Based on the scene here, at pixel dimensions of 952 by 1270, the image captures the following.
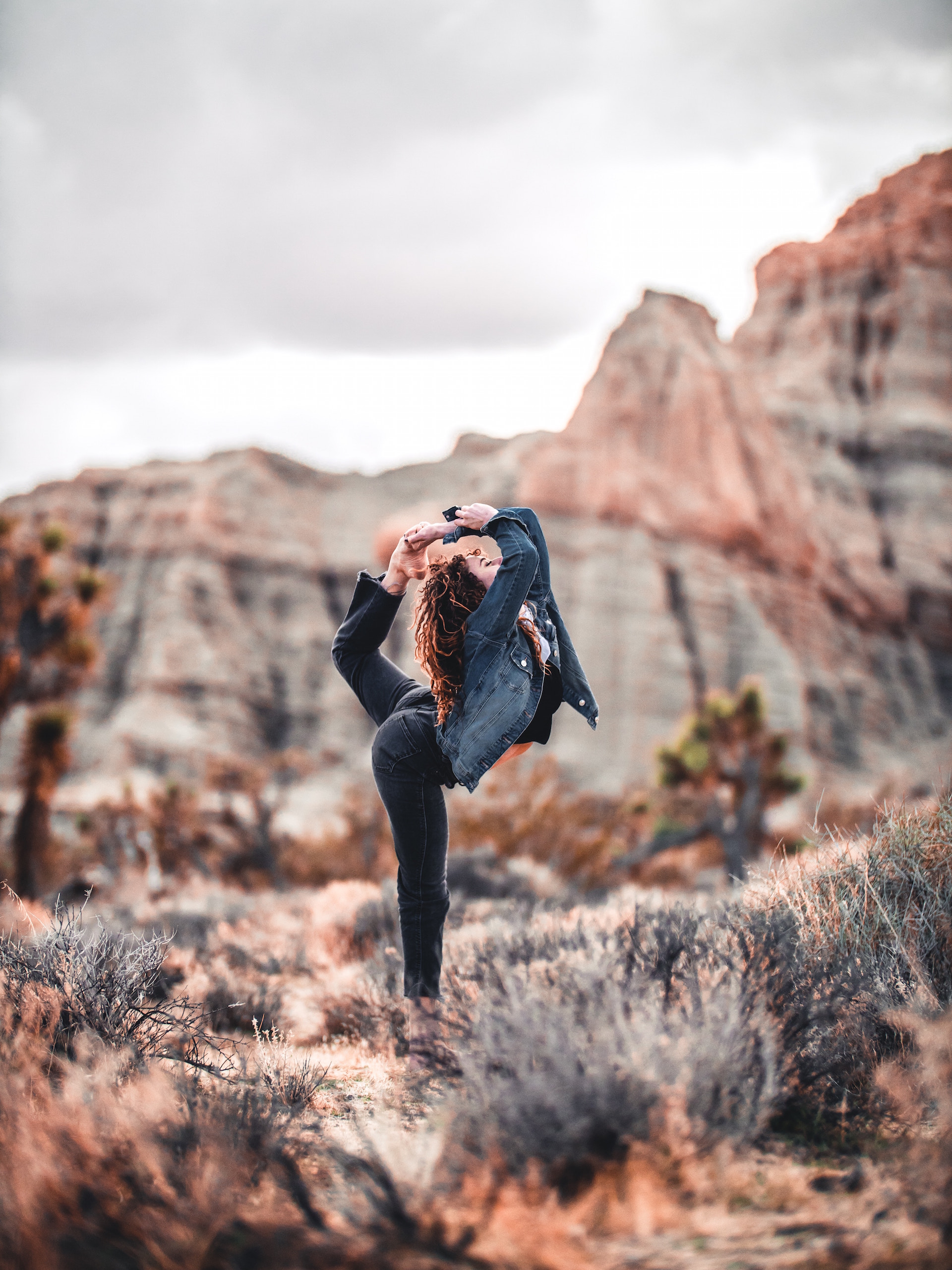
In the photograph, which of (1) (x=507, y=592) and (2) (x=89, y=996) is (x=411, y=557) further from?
(2) (x=89, y=996)

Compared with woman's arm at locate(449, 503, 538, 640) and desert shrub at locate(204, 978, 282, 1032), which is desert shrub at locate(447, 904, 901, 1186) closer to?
woman's arm at locate(449, 503, 538, 640)

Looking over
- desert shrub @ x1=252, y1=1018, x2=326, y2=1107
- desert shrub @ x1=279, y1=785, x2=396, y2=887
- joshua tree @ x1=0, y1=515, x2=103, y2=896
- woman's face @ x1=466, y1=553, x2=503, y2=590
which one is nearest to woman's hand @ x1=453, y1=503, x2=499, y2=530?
woman's face @ x1=466, y1=553, x2=503, y2=590

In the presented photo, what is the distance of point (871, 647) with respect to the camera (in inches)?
1505

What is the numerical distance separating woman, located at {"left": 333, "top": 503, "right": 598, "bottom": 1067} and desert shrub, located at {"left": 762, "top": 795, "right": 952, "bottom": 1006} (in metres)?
1.26

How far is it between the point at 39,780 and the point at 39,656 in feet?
6.90

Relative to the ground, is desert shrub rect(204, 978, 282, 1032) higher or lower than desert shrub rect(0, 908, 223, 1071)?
lower

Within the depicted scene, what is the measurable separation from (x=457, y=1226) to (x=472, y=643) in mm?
1592

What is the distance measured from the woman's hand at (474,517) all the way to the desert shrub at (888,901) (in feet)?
6.49

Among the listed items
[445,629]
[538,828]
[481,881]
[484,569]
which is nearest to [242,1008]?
[445,629]

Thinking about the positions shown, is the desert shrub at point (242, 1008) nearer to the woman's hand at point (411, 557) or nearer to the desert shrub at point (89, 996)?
the desert shrub at point (89, 996)

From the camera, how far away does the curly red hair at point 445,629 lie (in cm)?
281

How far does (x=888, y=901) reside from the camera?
3.37m

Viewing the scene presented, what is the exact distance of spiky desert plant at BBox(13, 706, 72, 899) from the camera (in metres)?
12.6

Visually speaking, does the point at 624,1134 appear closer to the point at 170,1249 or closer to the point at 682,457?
the point at 170,1249
